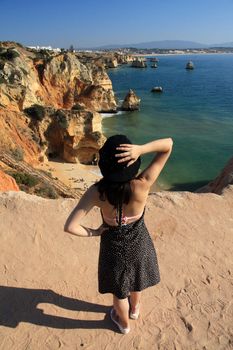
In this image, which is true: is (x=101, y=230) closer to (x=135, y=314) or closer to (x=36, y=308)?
(x=135, y=314)

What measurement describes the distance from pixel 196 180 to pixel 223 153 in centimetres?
712

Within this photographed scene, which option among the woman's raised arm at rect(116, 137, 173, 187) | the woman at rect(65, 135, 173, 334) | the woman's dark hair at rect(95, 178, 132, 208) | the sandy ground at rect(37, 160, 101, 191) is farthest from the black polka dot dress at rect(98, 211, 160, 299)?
the sandy ground at rect(37, 160, 101, 191)

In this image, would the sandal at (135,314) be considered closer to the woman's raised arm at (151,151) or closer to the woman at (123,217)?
the woman at (123,217)

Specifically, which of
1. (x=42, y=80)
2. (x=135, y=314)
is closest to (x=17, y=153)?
(x=135, y=314)

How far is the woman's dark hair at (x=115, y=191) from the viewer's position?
3243mm

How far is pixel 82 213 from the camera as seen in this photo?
11.5 ft

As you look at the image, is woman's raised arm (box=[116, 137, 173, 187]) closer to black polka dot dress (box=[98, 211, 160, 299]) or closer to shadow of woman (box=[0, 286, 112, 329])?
black polka dot dress (box=[98, 211, 160, 299])

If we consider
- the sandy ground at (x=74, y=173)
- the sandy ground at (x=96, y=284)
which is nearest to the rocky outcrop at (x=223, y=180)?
the sandy ground at (x=96, y=284)

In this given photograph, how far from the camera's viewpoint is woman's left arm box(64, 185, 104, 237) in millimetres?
3406

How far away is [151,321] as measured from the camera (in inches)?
177

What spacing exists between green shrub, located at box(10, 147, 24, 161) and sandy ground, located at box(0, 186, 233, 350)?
11540 mm

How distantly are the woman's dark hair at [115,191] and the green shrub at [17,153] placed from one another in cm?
1553

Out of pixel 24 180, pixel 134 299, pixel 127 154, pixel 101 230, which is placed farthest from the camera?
pixel 24 180

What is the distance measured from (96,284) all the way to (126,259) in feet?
5.24
